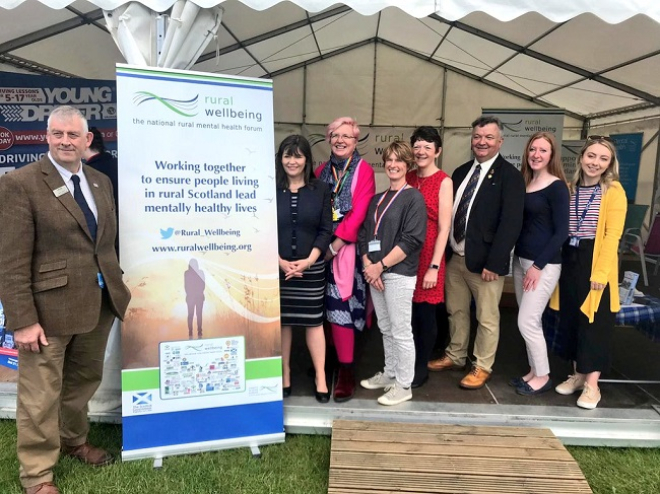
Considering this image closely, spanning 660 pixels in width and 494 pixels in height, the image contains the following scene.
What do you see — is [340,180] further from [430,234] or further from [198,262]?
[198,262]

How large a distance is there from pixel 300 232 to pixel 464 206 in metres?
0.97

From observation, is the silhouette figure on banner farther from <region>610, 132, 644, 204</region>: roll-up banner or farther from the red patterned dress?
<region>610, 132, 644, 204</region>: roll-up banner

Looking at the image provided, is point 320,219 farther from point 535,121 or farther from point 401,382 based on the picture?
point 535,121

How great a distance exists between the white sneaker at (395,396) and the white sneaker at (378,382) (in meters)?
0.11

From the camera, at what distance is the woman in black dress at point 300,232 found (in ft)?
7.58

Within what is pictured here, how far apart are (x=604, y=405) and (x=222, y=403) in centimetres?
207

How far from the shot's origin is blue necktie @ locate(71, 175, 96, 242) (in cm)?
180

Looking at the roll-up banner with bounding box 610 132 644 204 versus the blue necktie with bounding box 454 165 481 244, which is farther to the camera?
the roll-up banner with bounding box 610 132 644 204

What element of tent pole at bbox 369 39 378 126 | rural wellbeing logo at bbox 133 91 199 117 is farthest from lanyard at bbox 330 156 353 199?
tent pole at bbox 369 39 378 126

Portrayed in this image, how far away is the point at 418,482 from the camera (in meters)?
1.90

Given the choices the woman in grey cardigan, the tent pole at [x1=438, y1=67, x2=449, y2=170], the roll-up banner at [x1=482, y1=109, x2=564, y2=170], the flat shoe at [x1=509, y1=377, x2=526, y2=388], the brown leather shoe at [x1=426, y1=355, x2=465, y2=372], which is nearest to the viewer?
the woman in grey cardigan

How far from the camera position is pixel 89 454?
81.4 inches

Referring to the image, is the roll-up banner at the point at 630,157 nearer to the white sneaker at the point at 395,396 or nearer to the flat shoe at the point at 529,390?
the flat shoe at the point at 529,390

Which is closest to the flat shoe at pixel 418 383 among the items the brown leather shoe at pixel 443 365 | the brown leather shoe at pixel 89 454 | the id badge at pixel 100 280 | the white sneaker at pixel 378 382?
the white sneaker at pixel 378 382
